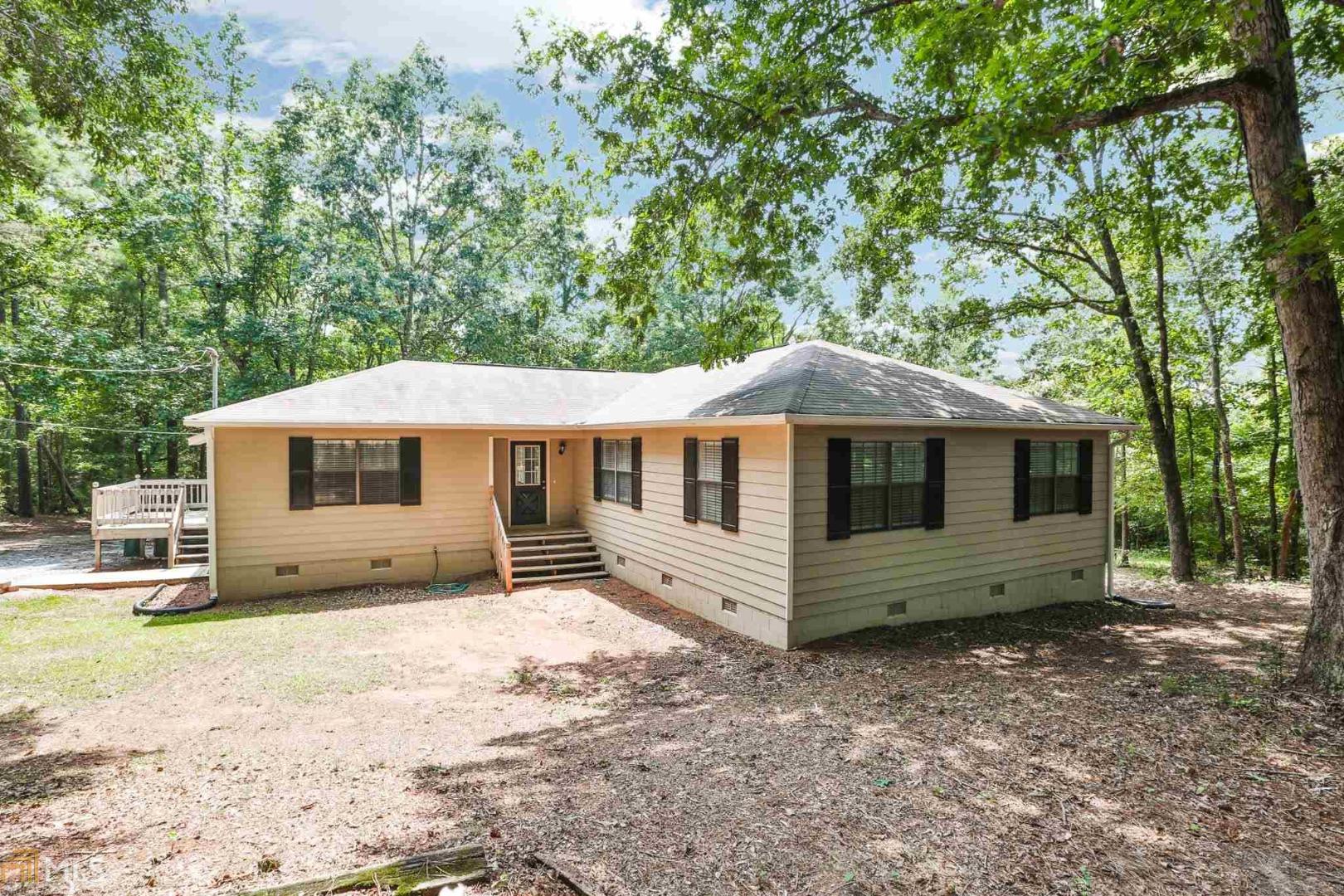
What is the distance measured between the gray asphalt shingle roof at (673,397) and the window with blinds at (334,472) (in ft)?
2.17

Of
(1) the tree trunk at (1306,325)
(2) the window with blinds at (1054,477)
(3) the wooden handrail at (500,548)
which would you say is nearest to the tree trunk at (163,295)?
(3) the wooden handrail at (500,548)

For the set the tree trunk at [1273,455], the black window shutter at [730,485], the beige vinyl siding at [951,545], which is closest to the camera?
the beige vinyl siding at [951,545]

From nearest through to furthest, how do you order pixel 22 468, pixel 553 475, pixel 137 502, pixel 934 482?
pixel 934 482
pixel 137 502
pixel 553 475
pixel 22 468

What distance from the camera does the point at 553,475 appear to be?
12.8m

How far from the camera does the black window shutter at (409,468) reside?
1077 centimetres

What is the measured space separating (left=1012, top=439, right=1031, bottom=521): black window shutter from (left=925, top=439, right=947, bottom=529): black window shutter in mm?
1568

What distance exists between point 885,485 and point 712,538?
2.44 meters

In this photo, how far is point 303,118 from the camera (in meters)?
19.7

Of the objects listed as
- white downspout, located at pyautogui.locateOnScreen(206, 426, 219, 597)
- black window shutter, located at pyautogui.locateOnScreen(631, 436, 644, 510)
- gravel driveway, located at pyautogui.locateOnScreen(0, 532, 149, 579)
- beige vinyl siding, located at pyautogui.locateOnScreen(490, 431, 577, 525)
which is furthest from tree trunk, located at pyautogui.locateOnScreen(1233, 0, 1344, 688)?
gravel driveway, located at pyautogui.locateOnScreen(0, 532, 149, 579)

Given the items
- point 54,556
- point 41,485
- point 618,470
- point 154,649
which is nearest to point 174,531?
point 54,556

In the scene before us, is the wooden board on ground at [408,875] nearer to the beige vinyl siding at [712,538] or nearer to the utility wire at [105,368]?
the beige vinyl siding at [712,538]

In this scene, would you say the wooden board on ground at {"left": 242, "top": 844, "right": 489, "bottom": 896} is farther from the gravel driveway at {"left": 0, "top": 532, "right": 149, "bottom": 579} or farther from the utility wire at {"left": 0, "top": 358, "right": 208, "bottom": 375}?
the utility wire at {"left": 0, "top": 358, "right": 208, "bottom": 375}

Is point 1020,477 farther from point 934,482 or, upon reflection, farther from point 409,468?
point 409,468

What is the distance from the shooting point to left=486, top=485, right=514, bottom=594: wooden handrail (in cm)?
1029
